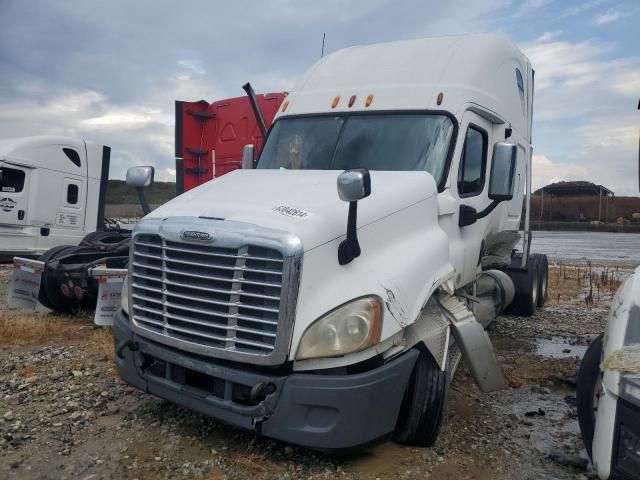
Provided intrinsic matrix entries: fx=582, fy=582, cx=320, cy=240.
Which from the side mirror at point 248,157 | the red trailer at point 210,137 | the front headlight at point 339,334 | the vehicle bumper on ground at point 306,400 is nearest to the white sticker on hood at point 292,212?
the front headlight at point 339,334

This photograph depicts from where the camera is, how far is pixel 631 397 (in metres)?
2.74

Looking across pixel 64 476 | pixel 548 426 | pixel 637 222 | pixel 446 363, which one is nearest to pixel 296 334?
pixel 446 363

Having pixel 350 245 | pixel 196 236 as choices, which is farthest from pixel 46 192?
pixel 350 245

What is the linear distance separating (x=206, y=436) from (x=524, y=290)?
20.4 feet

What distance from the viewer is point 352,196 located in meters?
3.45

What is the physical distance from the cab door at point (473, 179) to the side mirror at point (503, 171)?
11.2 inches

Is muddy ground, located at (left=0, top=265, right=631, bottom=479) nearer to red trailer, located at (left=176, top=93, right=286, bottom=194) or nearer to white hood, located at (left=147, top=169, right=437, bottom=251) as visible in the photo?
white hood, located at (left=147, top=169, right=437, bottom=251)

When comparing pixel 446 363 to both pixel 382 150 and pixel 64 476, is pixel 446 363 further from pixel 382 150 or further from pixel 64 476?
pixel 64 476

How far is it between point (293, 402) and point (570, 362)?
4.30m

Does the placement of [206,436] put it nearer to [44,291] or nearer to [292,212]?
[292,212]

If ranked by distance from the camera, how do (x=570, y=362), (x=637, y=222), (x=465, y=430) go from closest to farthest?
1. (x=465, y=430)
2. (x=570, y=362)
3. (x=637, y=222)

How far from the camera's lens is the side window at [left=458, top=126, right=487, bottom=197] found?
201 inches

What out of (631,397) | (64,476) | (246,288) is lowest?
(64,476)

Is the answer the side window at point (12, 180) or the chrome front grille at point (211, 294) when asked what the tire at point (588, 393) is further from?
the side window at point (12, 180)
